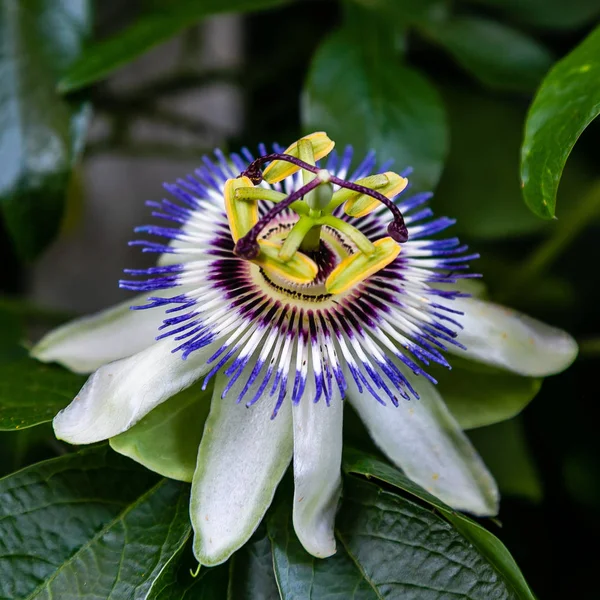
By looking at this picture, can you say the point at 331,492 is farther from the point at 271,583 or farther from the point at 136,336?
the point at 136,336

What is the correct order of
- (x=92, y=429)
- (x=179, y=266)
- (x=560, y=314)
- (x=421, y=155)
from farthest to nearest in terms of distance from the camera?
(x=560, y=314)
(x=421, y=155)
(x=179, y=266)
(x=92, y=429)

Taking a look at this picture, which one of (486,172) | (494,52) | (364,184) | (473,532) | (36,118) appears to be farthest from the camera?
(486,172)

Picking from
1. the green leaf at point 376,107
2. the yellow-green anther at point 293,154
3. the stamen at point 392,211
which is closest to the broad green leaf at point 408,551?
the stamen at point 392,211

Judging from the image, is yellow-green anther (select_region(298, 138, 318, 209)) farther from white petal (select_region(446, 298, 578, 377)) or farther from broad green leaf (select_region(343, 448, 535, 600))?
broad green leaf (select_region(343, 448, 535, 600))

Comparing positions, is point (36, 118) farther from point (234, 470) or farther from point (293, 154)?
point (234, 470)

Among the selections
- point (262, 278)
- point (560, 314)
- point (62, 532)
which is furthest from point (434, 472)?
point (560, 314)

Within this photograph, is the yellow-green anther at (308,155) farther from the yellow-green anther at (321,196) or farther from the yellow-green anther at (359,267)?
the yellow-green anther at (359,267)

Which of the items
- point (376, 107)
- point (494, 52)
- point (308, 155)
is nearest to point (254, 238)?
point (308, 155)
